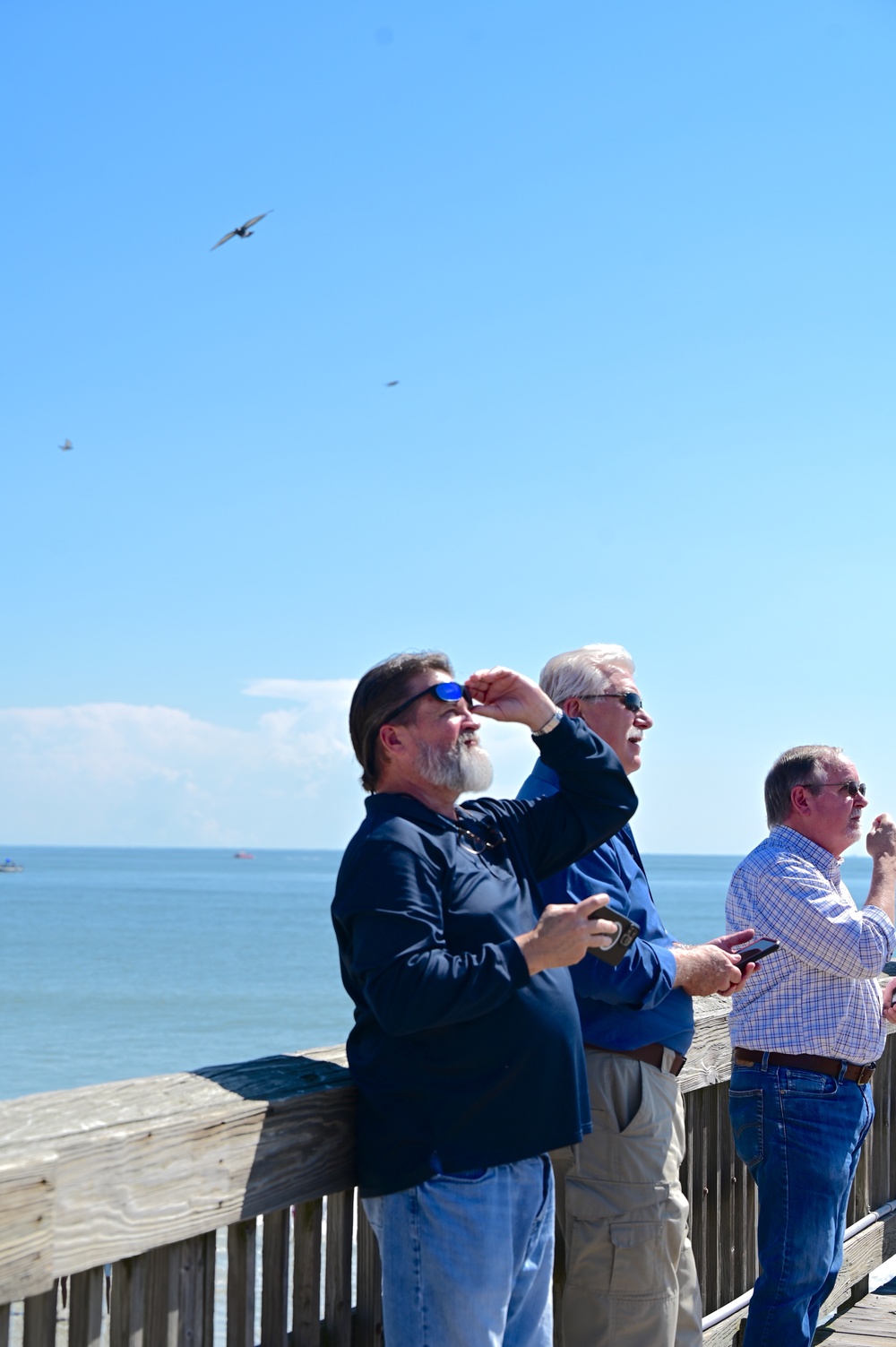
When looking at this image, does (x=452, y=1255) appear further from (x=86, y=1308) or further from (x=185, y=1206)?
(x=86, y=1308)

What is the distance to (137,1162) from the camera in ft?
6.20

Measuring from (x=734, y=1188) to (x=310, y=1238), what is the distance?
191 centimetres

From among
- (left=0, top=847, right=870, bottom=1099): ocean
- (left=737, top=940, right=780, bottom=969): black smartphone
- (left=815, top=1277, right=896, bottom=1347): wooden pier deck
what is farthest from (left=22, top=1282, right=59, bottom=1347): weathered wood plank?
(left=0, top=847, right=870, bottom=1099): ocean

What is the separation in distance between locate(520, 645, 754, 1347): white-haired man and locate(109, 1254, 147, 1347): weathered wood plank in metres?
1.13

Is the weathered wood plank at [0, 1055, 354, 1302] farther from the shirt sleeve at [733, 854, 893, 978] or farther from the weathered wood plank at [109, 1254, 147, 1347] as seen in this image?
the shirt sleeve at [733, 854, 893, 978]

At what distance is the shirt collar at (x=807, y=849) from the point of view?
3.69 m

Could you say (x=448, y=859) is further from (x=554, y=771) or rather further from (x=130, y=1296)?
(x=130, y=1296)

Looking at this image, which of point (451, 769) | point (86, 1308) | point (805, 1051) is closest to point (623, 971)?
point (451, 769)

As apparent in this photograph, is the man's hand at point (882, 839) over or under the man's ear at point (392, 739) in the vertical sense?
under

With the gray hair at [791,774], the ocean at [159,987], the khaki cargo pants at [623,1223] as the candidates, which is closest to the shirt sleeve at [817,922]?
the gray hair at [791,774]

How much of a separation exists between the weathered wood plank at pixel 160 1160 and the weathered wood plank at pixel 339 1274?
111mm

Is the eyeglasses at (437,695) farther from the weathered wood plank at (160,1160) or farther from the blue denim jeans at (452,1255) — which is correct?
the blue denim jeans at (452,1255)

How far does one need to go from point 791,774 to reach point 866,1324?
202 cm

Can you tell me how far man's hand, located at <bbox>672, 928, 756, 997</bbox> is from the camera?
115 inches
